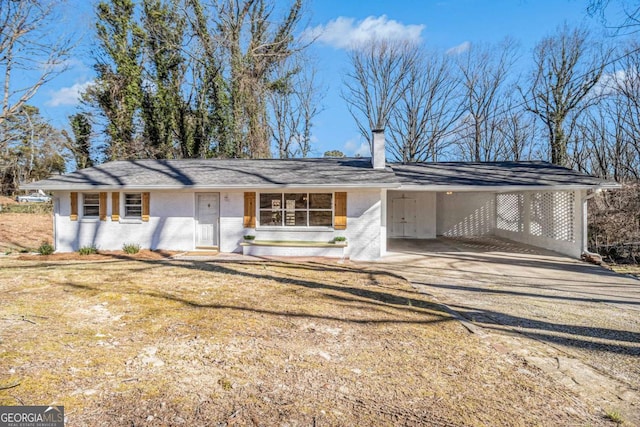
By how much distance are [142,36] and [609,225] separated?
82.5ft

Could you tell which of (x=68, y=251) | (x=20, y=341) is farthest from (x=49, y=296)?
(x=68, y=251)

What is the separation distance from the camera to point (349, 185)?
9.78 metres

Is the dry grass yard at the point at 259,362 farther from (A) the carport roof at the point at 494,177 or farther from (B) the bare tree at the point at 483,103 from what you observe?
(B) the bare tree at the point at 483,103

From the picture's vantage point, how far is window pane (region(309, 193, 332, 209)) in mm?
10486

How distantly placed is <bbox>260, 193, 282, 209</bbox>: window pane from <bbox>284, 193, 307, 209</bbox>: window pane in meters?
0.27

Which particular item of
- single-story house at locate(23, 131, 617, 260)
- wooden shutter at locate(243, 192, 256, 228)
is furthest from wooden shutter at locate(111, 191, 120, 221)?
wooden shutter at locate(243, 192, 256, 228)

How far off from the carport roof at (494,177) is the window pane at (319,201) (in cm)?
259

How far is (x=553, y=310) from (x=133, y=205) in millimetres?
11912

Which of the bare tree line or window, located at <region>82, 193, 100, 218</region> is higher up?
the bare tree line

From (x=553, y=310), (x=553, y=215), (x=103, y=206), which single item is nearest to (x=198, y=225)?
(x=103, y=206)

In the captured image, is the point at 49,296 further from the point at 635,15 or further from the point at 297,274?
the point at 635,15

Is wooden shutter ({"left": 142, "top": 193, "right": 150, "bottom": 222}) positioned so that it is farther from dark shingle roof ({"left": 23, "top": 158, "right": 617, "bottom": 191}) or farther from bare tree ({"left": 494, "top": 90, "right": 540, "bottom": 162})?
bare tree ({"left": 494, "top": 90, "right": 540, "bottom": 162})

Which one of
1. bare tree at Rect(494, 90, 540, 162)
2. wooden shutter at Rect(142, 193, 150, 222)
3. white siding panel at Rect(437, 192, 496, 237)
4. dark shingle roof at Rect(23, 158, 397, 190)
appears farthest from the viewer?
bare tree at Rect(494, 90, 540, 162)

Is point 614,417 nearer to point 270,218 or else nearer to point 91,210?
point 270,218
